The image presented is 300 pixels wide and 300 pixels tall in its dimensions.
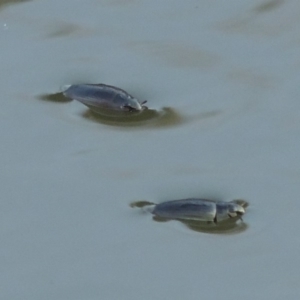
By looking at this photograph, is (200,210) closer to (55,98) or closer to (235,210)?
(235,210)

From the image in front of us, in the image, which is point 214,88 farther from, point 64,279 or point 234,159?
point 64,279

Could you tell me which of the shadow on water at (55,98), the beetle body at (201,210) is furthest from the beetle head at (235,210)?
the shadow on water at (55,98)

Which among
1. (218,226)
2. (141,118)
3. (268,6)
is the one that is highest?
(268,6)

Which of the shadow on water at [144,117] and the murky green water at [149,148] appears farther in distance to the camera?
the shadow on water at [144,117]

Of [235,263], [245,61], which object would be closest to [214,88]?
[245,61]

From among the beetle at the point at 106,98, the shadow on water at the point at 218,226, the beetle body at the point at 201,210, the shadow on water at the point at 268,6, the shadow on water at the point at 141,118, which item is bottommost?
the shadow on water at the point at 218,226

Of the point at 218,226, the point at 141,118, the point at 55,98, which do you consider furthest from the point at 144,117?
the point at 218,226

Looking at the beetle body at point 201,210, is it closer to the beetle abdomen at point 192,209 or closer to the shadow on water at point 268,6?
the beetle abdomen at point 192,209
